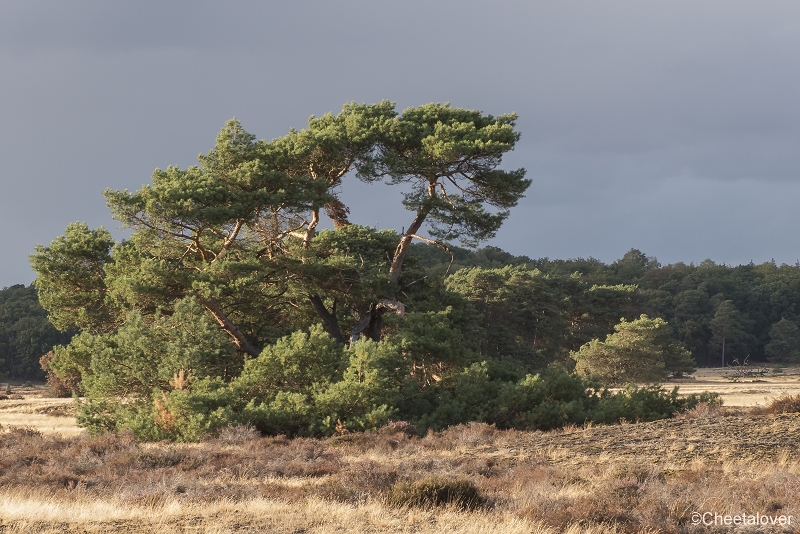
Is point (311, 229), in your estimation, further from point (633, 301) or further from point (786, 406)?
point (633, 301)

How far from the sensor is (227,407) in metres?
19.7

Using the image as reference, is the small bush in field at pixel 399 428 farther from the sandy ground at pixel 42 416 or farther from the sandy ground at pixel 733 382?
the sandy ground at pixel 733 382

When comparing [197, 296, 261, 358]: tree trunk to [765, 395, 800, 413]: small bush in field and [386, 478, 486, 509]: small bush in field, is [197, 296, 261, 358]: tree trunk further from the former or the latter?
[765, 395, 800, 413]: small bush in field

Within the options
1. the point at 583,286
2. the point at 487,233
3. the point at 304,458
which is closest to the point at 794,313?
the point at 583,286

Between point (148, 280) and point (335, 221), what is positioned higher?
point (335, 221)

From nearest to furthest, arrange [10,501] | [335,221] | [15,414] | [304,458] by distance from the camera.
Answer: [10,501]
[304,458]
[335,221]
[15,414]

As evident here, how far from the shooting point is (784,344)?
101312 mm

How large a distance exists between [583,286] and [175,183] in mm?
49839

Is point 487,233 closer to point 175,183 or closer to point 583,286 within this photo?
point 175,183

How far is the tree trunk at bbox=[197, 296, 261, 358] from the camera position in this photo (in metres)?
24.5

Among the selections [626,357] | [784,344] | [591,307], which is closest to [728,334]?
[784,344]

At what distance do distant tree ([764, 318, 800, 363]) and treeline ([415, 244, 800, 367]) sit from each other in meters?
0.12

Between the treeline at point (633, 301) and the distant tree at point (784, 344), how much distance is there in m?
0.12

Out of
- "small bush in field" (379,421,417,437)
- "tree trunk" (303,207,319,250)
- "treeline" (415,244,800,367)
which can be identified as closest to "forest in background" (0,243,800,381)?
"treeline" (415,244,800,367)
